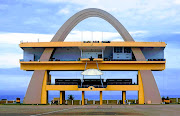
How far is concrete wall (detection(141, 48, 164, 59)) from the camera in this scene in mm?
63713

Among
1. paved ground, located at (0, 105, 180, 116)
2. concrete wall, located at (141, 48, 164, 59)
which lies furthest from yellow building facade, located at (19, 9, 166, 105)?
paved ground, located at (0, 105, 180, 116)

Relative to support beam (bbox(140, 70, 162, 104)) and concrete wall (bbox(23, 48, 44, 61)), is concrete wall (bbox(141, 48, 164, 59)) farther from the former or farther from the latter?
concrete wall (bbox(23, 48, 44, 61))

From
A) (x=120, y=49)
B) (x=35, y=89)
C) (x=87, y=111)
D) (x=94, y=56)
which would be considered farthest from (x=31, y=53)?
(x=87, y=111)

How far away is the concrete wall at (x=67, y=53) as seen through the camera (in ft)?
214

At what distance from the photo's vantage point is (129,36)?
63031mm

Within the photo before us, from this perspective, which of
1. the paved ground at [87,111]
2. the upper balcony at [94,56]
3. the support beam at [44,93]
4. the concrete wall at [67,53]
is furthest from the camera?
the concrete wall at [67,53]

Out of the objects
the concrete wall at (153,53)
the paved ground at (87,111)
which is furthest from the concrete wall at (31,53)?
the paved ground at (87,111)

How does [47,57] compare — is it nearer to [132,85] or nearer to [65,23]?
[65,23]

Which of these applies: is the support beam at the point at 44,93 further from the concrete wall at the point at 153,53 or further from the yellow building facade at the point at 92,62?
the concrete wall at the point at 153,53

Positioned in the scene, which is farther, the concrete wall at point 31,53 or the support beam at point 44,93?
the concrete wall at point 31,53

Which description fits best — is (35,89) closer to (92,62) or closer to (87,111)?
(92,62)

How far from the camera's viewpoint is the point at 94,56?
6366 cm

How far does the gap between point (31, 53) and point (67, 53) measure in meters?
7.98

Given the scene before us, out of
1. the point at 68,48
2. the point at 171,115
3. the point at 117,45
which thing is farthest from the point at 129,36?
the point at 171,115
